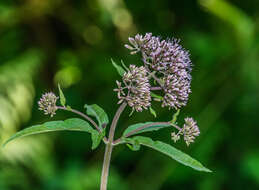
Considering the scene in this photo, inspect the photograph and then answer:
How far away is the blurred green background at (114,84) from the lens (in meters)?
3.69

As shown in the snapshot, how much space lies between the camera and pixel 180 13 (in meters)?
4.94

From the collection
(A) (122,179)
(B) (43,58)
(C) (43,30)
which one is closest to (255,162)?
(A) (122,179)

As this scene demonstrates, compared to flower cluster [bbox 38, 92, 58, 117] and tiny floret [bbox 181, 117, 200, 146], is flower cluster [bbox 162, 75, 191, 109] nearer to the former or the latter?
tiny floret [bbox 181, 117, 200, 146]

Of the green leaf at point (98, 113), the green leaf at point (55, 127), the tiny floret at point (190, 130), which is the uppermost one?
the tiny floret at point (190, 130)

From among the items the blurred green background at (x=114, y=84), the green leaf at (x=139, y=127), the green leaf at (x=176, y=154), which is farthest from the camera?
the blurred green background at (x=114, y=84)

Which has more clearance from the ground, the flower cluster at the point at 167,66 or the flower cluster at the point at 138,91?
the flower cluster at the point at 167,66

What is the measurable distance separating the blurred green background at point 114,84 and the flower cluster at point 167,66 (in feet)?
7.10

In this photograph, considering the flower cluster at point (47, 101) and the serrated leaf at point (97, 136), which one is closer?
the serrated leaf at point (97, 136)

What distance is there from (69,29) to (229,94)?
88.2 inches

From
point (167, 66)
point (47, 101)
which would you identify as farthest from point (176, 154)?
point (47, 101)

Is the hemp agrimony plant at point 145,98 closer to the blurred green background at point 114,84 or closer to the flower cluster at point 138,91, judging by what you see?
the flower cluster at point 138,91

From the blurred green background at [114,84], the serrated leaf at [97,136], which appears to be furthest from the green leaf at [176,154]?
the blurred green background at [114,84]

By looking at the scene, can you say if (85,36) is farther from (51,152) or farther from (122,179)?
(122,179)

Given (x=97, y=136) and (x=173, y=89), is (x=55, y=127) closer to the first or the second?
(x=97, y=136)
